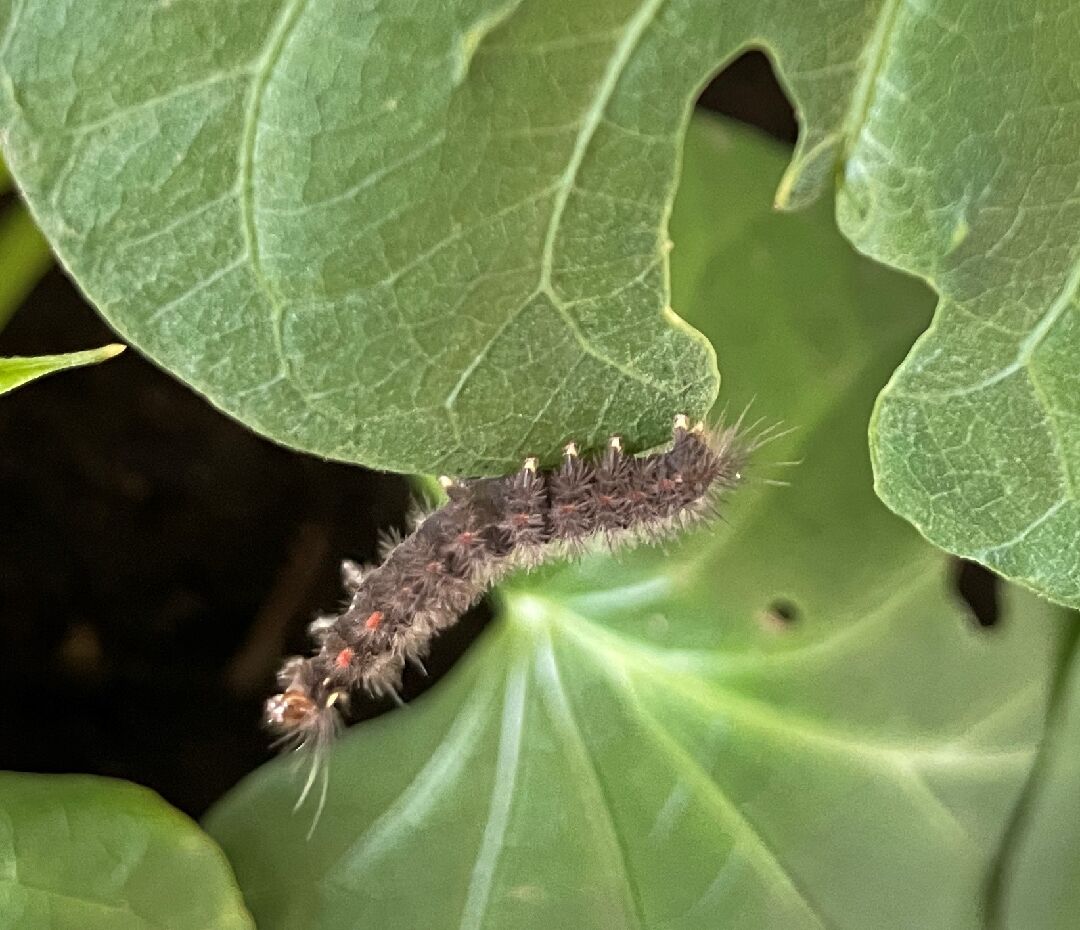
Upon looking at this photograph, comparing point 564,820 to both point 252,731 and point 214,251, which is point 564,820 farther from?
point 214,251

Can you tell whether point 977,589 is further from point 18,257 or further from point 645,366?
point 18,257

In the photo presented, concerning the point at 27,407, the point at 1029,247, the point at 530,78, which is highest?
the point at 530,78

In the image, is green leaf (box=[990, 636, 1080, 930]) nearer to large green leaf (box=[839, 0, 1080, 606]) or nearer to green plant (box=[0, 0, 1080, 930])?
green plant (box=[0, 0, 1080, 930])

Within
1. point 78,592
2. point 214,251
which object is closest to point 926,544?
point 214,251

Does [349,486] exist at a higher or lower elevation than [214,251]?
lower

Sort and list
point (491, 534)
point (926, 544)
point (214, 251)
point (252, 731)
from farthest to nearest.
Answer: point (252, 731) < point (926, 544) < point (491, 534) < point (214, 251)

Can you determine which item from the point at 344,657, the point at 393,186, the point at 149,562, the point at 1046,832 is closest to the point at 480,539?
the point at 344,657

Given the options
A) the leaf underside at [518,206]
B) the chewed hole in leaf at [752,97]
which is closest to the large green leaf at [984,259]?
the leaf underside at [518,206]
